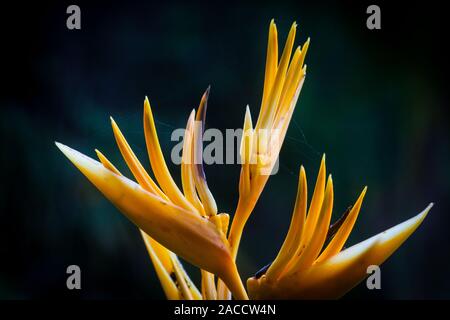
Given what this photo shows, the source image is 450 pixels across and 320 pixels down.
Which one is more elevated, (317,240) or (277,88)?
(277,88)

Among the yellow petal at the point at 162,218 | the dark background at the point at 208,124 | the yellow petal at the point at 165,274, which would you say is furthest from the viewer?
the dark background at the point at 208,124

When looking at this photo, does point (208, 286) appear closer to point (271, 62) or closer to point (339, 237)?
point (339, 237)

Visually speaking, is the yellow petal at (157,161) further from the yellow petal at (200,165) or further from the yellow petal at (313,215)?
the yellow petal at (313,215)

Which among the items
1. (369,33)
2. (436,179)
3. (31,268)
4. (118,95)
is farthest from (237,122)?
(31,268)

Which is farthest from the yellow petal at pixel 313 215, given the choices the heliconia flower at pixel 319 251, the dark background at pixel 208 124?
the dark background at pixel 208 124

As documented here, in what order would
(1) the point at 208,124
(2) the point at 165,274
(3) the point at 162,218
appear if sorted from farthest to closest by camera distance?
(1) the point at 208,124 → (2) the point at 165,274 → (3) the point at 162,218

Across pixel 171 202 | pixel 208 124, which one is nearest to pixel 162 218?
pixel 171 202
